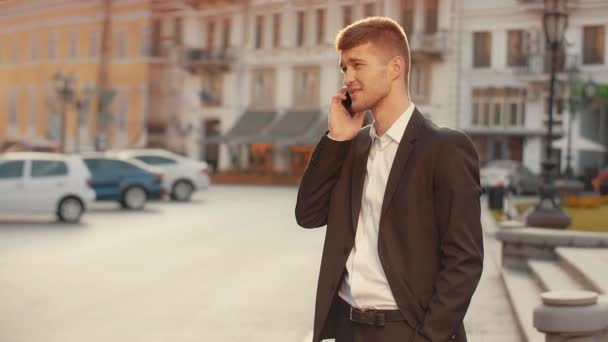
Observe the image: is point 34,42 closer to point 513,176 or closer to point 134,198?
point 513,176

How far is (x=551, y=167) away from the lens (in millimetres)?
17250

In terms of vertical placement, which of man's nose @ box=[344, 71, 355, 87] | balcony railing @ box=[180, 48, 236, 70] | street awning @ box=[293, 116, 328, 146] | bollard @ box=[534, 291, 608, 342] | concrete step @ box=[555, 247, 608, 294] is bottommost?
concrete step @ box=[555, 247, 608, 294]

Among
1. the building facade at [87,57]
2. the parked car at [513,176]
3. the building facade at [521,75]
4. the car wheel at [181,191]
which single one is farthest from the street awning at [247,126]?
the car wheel at [181,191]

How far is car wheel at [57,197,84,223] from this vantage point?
2109cm

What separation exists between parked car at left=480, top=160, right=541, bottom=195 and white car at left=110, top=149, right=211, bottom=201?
11086 mm

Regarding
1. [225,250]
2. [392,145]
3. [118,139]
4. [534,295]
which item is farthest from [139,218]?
[118,139]

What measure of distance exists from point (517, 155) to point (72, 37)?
26.0 meters

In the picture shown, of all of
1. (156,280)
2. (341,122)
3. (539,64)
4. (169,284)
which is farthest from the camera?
(539,64)

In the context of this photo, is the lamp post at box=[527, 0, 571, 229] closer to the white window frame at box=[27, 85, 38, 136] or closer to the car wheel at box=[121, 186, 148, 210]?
the car wheel at box=[121, 186, 148, 210]

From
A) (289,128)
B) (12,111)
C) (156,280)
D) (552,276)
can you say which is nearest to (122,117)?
(12,111)

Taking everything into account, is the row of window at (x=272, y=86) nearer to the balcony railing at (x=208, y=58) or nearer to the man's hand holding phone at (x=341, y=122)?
the balcony railing at (x=208, y=58)

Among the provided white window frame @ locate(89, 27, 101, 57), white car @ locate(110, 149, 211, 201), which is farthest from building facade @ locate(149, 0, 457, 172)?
white car @ locate(110, 149, 211, 201)

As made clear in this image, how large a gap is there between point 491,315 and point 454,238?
6364 millimetres

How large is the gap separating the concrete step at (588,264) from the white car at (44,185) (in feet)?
39.1
